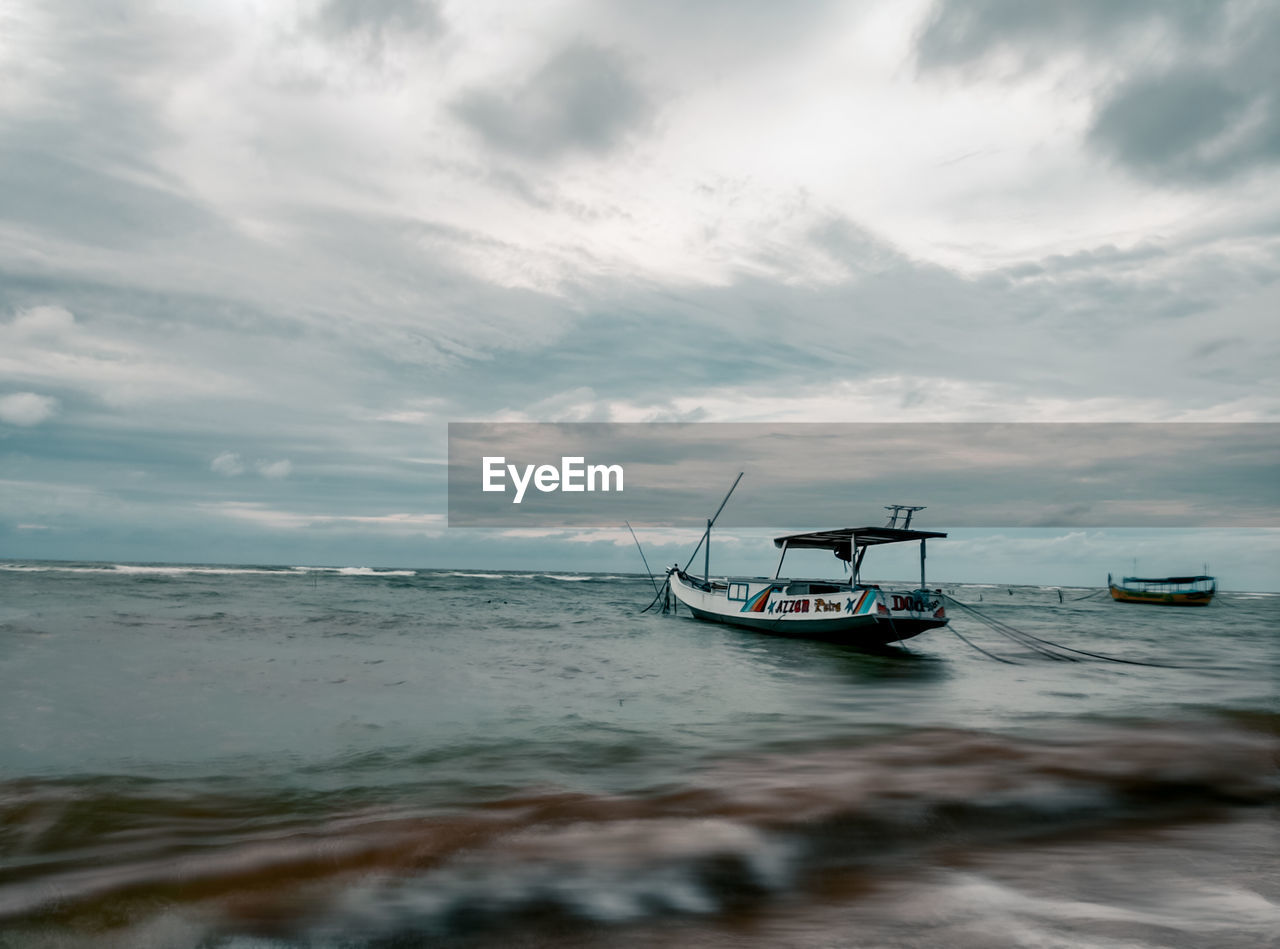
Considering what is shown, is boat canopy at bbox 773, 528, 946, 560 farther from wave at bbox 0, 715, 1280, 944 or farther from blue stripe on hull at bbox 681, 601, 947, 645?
wave at bbox 0, 715, 1280, 944

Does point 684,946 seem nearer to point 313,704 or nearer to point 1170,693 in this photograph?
point 313,704

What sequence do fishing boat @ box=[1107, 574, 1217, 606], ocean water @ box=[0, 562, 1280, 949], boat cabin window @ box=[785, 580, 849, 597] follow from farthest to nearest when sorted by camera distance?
fishing boat @ box=[1107, 574, 1217, 606]
boat cabin window @ box=[785, 580, 849, 597]
ocean water @ box=[0, 562, 1280, 949]

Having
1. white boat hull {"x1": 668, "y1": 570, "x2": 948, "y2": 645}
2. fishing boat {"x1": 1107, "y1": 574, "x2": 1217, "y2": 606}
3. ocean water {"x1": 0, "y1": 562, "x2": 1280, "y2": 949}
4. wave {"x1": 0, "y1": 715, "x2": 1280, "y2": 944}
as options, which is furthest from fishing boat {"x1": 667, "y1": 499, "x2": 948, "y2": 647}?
fishing boat {"x1": 1107, "y1": 574, "x2": 1217, "y2": 606}

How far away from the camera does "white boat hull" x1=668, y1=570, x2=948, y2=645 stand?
3031cm

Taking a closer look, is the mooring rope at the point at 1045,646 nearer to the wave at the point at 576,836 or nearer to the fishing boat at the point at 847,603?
the fishing boat at the point at 847,603

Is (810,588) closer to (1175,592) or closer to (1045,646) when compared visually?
(1045,646)

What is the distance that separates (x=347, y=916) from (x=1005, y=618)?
64776 mm

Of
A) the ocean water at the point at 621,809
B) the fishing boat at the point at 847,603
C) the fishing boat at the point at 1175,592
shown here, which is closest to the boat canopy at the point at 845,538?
the fishing boat at the point at 847,603

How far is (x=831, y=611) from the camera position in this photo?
3162 cm

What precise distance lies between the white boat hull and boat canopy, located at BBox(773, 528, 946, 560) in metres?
1.75

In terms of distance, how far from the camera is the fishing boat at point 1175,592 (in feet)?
270

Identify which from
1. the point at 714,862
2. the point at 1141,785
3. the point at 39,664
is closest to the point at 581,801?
the point at 714,862

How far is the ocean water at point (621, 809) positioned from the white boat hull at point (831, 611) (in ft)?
23.2

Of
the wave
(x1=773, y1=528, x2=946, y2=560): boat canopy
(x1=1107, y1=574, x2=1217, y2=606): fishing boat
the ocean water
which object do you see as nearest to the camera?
the ocean water
